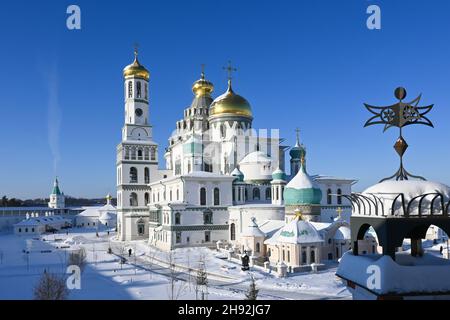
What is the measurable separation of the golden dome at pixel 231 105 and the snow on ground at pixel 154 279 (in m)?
19.2

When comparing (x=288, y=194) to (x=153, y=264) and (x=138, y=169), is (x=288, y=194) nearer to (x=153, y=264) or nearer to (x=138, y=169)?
(x=153, y=264)

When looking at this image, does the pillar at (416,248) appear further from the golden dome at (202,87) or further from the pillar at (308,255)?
the golden dome at (202,87)

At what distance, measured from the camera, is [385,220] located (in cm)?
519

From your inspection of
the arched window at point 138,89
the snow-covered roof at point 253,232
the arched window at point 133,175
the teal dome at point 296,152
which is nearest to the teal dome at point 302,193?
the snow-covered roof at point 253,232

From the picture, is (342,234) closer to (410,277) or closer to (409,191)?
(409,191)

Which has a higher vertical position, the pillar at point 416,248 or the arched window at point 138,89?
the arched window at point 138,89

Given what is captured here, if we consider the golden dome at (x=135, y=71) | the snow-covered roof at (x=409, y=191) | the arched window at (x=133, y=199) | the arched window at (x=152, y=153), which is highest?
the golden dome at (x=135, y=71)

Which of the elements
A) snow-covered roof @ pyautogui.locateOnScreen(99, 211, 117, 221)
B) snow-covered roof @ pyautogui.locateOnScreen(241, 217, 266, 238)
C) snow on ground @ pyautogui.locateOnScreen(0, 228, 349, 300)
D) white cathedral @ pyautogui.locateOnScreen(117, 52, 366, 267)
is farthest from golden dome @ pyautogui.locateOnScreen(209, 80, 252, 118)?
snow-covered roof @ pyautogui.locateOnScreen(99, 211, 117, 221)

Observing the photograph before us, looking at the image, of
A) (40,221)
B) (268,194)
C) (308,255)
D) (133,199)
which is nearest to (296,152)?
(268,194)

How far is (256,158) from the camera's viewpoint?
4269 cm

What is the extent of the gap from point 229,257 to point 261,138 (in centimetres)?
2007

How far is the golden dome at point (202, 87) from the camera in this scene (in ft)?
182

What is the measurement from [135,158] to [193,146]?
23.6ft

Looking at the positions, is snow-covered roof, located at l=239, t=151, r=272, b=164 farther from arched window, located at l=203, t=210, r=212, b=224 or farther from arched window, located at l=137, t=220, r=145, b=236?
arched window, located at l=137, t=220, r=145, b=236
